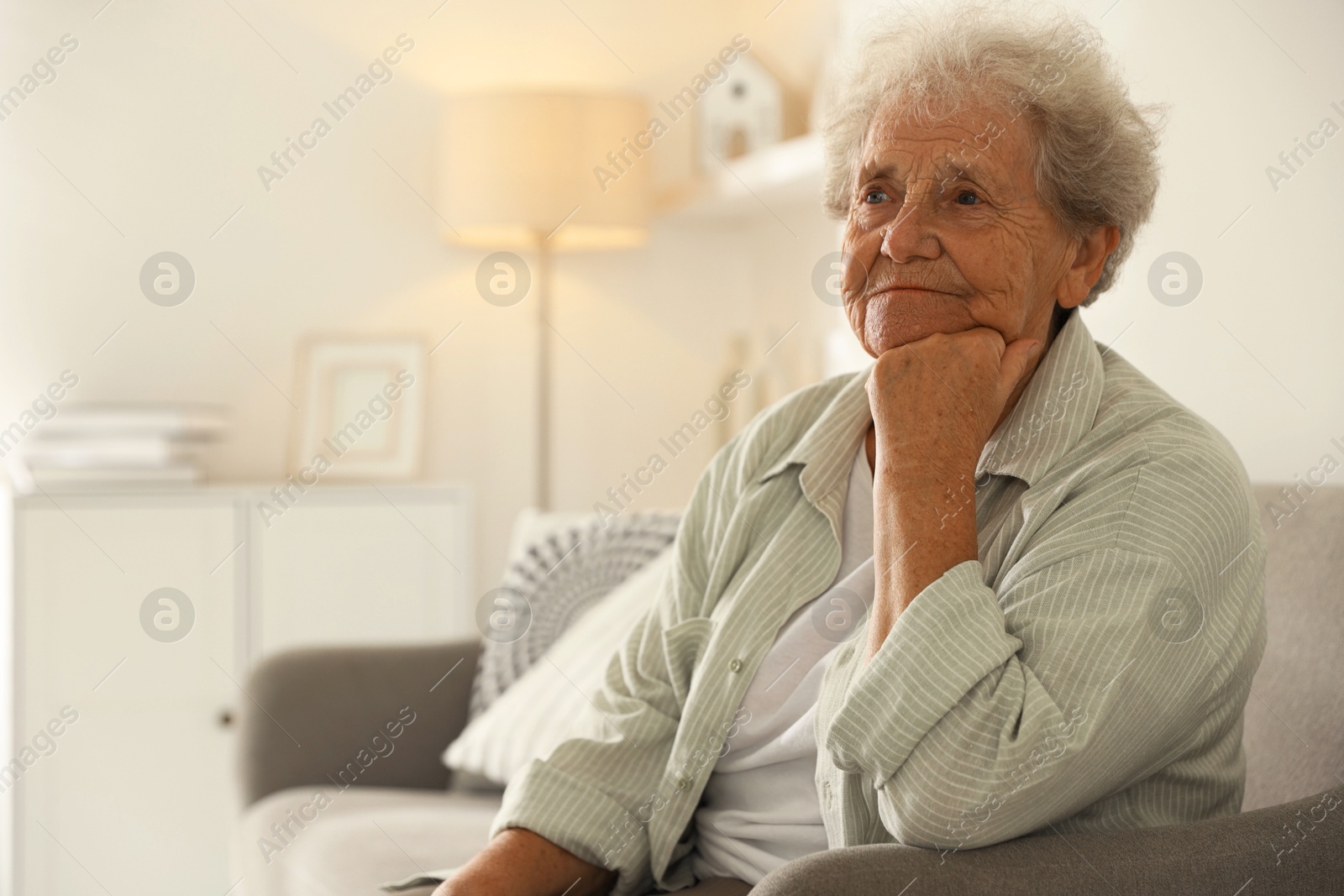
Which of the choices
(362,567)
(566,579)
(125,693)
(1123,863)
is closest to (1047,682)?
(1123,863)

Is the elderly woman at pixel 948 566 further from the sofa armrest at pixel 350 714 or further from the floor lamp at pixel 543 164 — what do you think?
the floor lamp at pixel 543 164

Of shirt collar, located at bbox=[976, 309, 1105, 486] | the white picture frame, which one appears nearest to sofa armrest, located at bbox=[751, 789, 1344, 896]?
shirt collar, located at bbox=[976, 309, 1105, 486]

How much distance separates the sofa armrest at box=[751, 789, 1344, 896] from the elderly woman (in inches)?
1.2

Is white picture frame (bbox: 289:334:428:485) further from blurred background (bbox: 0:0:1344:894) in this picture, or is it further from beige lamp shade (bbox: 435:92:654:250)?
beige lamp shade (bbox: 435:92:654:250)

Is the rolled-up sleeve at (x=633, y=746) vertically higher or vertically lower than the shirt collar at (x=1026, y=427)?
lower

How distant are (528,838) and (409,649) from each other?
0.81m

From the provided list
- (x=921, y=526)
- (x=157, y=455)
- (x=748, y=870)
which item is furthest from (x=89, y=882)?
(x=921, y=526)

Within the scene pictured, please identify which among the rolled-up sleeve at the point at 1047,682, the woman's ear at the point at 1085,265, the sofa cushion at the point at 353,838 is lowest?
the sofa cushion at the point at 353,838

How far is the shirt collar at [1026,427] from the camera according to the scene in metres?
1.10

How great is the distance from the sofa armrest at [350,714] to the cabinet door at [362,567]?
70cm

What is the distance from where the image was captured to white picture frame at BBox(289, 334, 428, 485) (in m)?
2.98

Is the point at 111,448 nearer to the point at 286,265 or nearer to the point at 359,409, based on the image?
the point at 359,409

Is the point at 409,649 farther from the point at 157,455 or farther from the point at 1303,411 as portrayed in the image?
the point at 1303,411

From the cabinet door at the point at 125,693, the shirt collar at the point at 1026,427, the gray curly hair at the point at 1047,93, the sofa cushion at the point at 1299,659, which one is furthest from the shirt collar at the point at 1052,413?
the cabinet door at the point at 125,693
